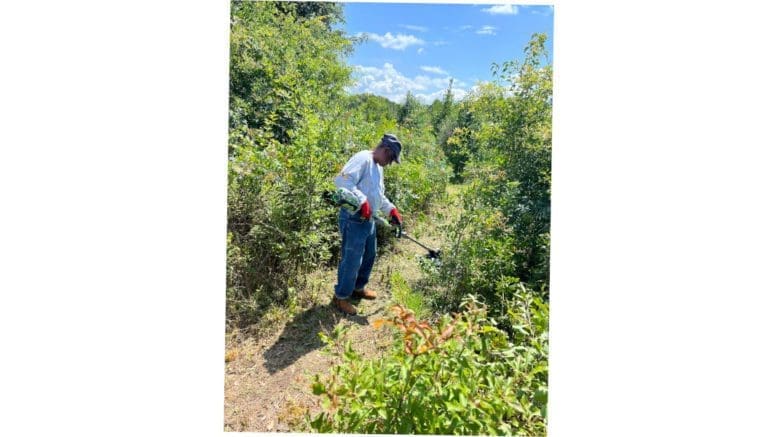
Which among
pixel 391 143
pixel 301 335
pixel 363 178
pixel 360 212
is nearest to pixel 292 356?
pixel 301 335

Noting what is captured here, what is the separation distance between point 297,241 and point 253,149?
2.49 ft

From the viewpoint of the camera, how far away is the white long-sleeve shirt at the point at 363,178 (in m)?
2.83

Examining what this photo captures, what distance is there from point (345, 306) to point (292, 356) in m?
0.56

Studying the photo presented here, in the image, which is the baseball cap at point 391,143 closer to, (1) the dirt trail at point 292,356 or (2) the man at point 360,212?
(2) the man at point 360,212

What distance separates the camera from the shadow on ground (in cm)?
259

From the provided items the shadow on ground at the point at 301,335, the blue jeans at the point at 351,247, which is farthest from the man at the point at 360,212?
the shadow on ground at the point at 301,335

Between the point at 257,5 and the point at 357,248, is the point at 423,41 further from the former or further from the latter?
the point at 257,5

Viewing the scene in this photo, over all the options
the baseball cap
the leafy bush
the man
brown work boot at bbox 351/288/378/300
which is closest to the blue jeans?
the man

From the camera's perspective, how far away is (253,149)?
3.24 m

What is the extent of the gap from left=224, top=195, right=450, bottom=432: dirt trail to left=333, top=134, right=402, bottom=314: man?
0.45 feet

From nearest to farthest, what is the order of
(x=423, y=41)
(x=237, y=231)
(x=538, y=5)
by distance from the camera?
(x=538, y=5) → (x=423, y=41) → (x=237, y=231)

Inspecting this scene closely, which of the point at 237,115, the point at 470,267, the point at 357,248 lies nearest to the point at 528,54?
Result: the point at 470,267

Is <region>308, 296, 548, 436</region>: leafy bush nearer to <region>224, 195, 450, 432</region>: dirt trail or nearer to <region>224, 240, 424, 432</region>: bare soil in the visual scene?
<region>224, 240, 424, 432</region>: bare soil

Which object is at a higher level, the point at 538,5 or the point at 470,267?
the point at 538,5
